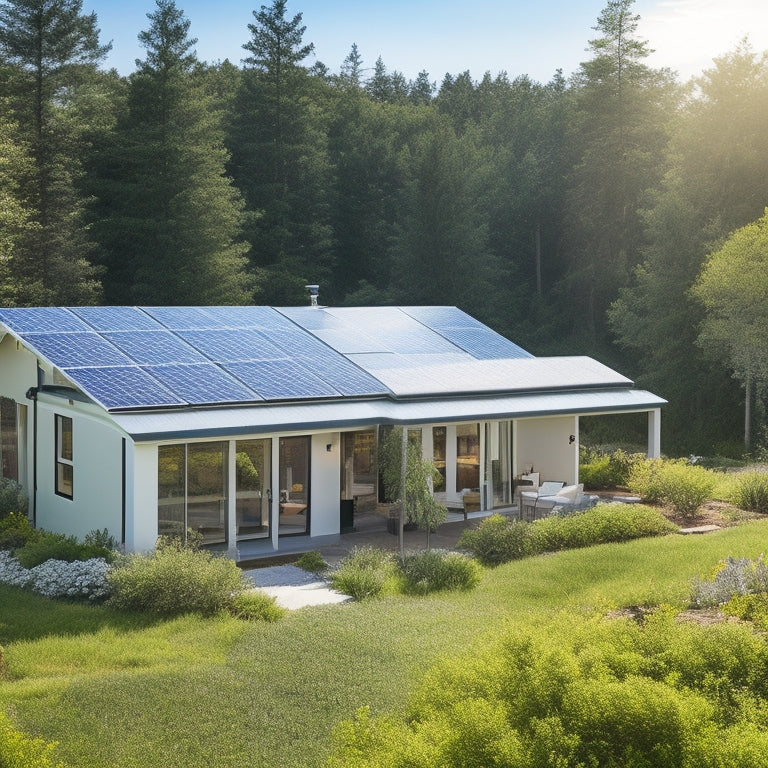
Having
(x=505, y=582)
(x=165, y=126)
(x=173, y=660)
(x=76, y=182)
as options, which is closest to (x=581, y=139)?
(x=165, y=126)

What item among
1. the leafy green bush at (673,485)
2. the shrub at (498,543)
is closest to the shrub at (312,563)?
the shrub at (498,543)

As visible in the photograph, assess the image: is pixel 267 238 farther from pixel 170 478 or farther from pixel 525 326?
pixel 170 478

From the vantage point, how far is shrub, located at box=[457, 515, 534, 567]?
46.0 feet

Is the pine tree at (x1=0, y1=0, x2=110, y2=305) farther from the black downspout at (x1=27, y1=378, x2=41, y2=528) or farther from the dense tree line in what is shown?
the black downspout at (x1=27, y1=378, x2=41, y2=528)

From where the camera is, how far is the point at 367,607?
11.2 m

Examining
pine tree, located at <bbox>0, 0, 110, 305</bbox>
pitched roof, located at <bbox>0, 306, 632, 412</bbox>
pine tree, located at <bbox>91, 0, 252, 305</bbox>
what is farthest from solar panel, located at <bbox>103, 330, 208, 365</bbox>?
pine tree, located at <bbox>91, 0, 252, 305</bbox>

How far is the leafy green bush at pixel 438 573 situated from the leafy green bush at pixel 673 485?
216 inches

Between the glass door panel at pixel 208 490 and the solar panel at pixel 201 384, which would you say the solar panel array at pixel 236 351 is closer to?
the solar panel at pixel 201 384

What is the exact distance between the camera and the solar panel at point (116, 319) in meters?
17.2

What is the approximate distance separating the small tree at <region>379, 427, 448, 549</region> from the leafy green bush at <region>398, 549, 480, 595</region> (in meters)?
1.70

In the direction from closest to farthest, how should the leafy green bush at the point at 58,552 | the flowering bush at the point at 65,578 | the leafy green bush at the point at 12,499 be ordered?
1. the flowering bush at the point at 65,578
2. the leafy green bush at the point at 58,552
3. the leafy green bush at the point at 12,499

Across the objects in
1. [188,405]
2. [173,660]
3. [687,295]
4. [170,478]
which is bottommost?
[173,660]

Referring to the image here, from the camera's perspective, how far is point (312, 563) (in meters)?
13.8

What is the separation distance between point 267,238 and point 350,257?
7.69 metres
